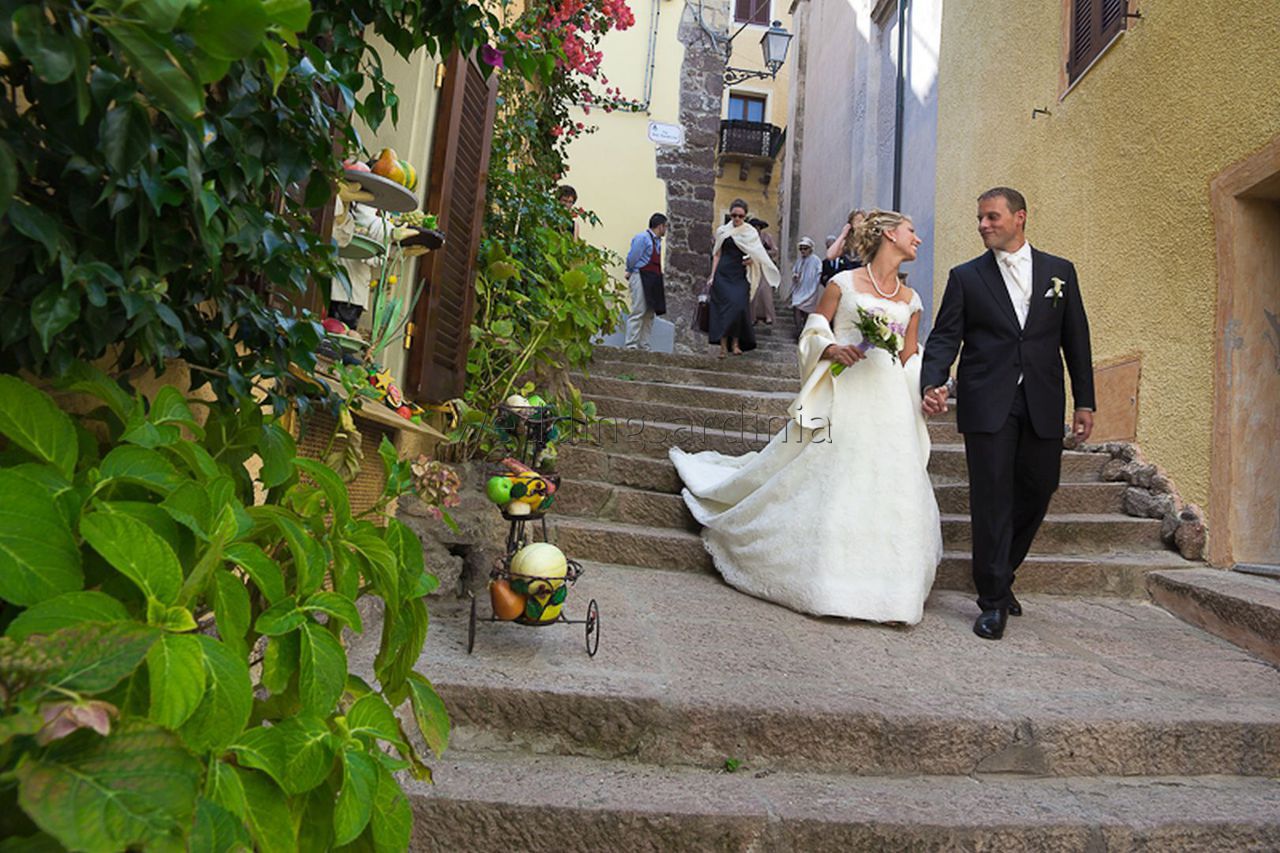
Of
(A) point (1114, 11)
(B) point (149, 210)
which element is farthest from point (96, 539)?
(A) point (1114, 11)

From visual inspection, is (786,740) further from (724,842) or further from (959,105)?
(959,105)

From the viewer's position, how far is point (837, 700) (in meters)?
2.22

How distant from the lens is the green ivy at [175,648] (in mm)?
667

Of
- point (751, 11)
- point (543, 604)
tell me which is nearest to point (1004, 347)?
point (543, 604)

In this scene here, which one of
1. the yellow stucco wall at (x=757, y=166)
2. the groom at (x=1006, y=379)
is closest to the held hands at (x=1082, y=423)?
the groom at (x=1006, y=379)

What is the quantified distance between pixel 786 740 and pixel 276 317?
1530 mm

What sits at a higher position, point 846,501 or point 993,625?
point 846,501

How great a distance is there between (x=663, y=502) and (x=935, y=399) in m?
1.54

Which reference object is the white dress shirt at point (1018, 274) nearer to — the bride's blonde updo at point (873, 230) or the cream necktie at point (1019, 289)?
the cream necktie at point (1019, 289)

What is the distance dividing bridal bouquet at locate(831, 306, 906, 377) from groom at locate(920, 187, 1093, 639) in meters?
0.13

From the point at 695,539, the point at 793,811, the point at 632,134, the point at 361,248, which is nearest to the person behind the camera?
the point at 793,811

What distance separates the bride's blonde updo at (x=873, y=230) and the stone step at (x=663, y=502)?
152 cm

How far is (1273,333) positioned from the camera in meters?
3.76

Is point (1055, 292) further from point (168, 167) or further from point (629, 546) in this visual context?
point (168, 167)
